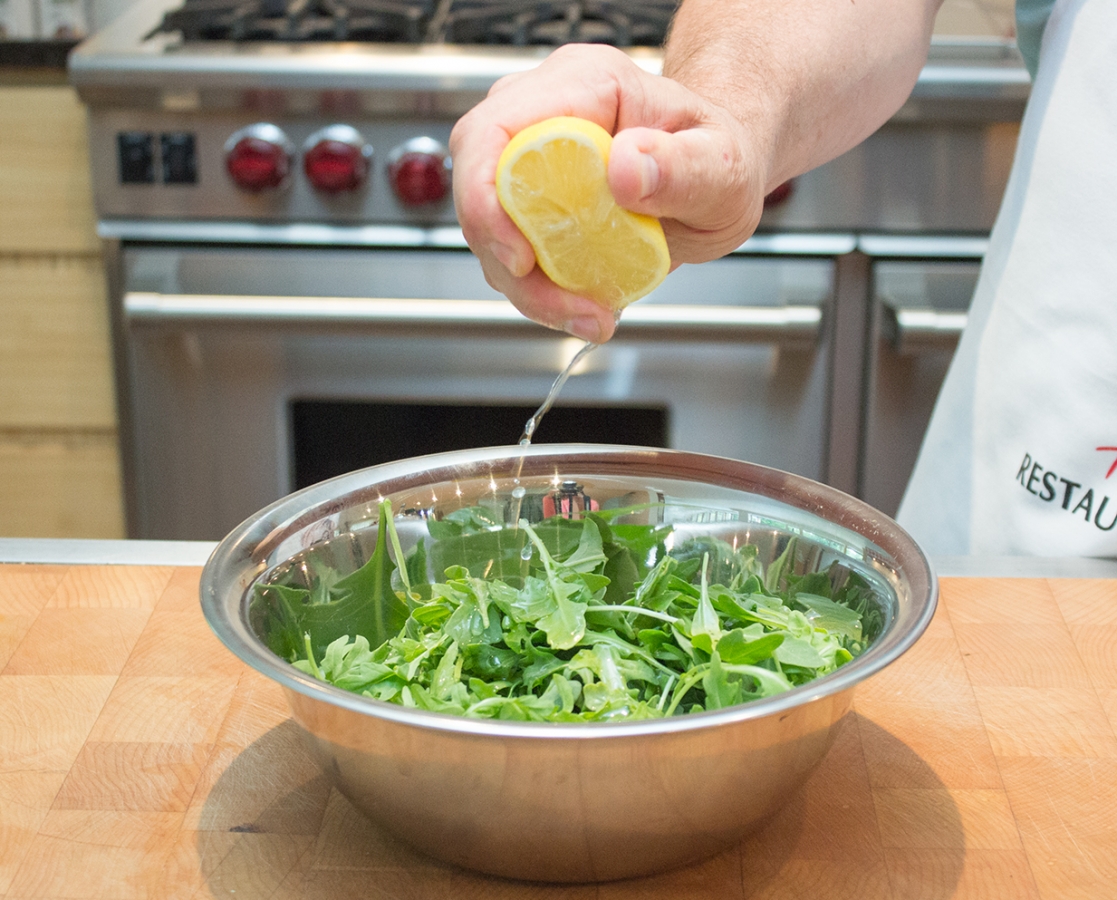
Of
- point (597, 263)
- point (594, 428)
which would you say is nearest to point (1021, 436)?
point (597, 263)

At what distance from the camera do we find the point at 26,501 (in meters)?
1.88

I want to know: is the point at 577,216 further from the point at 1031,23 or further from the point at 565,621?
the point at 1031,23

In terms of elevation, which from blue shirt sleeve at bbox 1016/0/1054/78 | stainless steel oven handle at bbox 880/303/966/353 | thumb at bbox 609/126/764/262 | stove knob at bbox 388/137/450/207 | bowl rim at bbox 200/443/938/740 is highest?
blue shirt sleeve at bbox 1016/0/1054/78

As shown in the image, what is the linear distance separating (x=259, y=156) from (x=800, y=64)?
0.86 m

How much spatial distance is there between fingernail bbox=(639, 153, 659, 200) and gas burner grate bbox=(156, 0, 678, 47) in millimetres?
1050

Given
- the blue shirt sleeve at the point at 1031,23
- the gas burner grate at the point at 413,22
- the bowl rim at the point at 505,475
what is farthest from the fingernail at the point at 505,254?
the gas burner grate at the point at 413,22

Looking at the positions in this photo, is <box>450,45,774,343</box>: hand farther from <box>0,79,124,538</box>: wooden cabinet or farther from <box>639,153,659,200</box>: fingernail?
<box>0,79,124,538</box>: wooden cabinet

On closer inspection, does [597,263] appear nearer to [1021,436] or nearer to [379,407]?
[1021,436]

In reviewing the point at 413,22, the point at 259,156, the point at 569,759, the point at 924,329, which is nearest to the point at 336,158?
the point at 259,156

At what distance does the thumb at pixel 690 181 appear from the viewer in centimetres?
64

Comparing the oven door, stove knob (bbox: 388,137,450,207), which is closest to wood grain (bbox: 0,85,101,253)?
the oven door

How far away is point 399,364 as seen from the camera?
1646 mm

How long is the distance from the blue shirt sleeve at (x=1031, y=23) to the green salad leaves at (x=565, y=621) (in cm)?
63

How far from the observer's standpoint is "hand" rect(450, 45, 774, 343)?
0.66 metres
